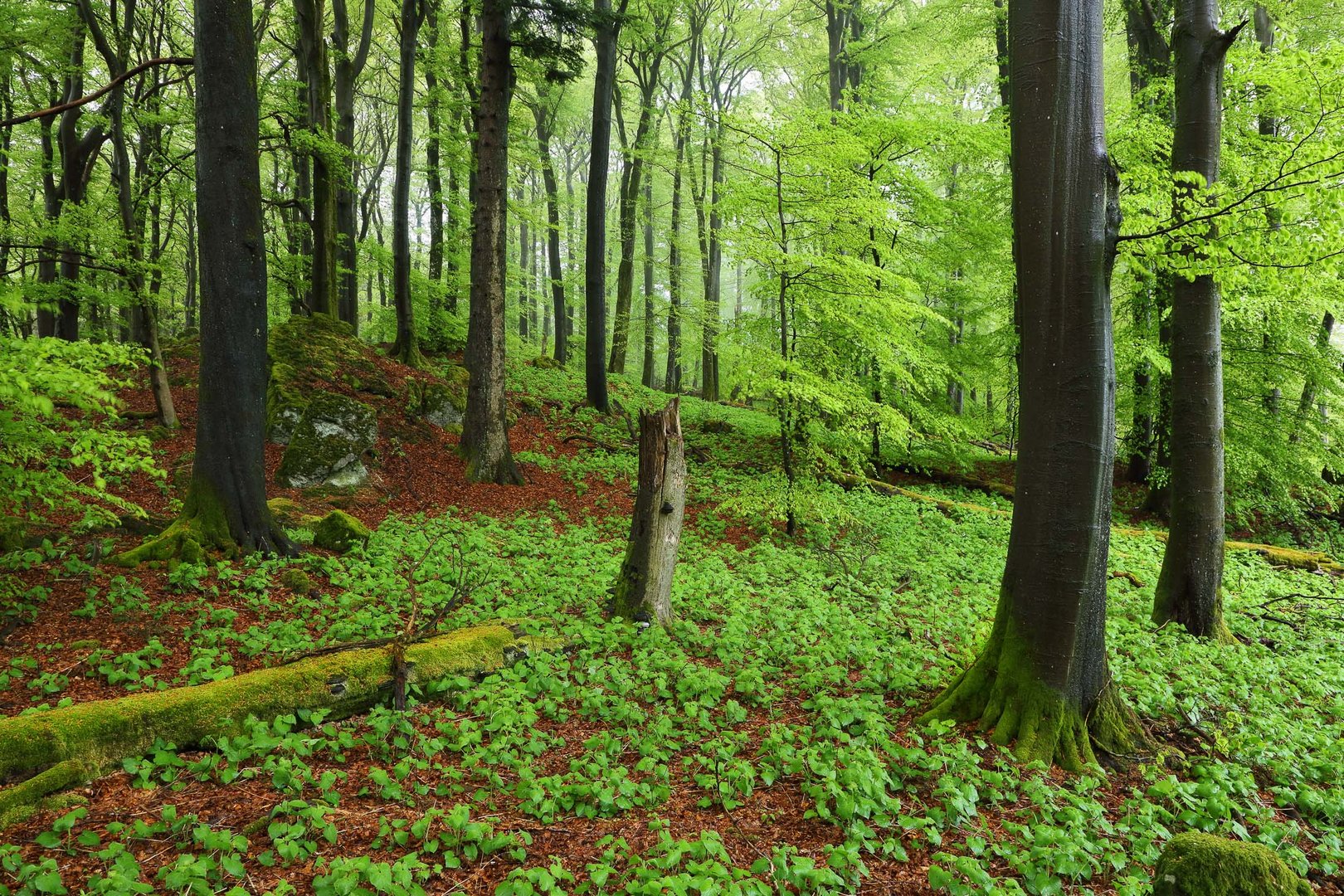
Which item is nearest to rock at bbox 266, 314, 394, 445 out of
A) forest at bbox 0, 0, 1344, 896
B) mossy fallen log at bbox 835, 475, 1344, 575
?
forest at bbox 0, 0, 1344, 896

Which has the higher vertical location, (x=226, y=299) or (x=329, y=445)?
(x=226, y=299)

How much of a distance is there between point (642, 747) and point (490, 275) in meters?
8.59

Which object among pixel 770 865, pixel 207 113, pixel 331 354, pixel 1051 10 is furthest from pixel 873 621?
pixel 331 354

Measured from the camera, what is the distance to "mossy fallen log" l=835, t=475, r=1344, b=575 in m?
9.50

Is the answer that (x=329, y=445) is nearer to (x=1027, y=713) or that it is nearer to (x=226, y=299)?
(x=226, y=299)

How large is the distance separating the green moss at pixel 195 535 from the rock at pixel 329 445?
9.10 ft

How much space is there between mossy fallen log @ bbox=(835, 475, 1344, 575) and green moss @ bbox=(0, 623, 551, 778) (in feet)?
23.6

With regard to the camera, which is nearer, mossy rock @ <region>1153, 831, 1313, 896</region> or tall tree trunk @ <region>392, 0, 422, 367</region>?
mossy rock @ <region>1153, 831, 1313, 896</region>

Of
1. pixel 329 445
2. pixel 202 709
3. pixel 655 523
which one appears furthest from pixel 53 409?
pixel 329 445

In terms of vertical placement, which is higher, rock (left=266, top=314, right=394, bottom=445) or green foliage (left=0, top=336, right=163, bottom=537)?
rock (left=266, top=314, right=394, bottom=445)

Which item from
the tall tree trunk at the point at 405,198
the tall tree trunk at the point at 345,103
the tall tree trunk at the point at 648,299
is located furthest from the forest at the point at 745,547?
the tall tree trunk at the point at 648,299

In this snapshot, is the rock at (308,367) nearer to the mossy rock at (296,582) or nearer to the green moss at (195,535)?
the green moss at (195,535)

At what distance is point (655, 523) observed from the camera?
19.0 feet

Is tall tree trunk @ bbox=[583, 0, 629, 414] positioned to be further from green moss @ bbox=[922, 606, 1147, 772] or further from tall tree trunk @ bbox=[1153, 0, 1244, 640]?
green moss @ bbox=[922, 606, 1147, 772]
